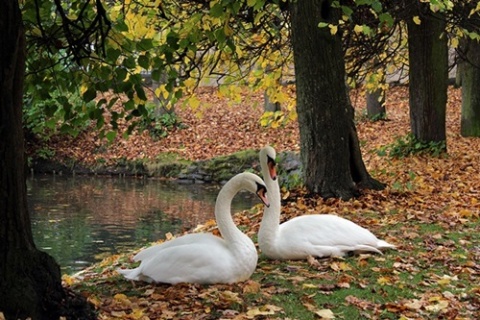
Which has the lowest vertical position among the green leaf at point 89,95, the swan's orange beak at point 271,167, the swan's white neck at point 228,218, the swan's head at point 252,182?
the swan's white neck at point 228,218

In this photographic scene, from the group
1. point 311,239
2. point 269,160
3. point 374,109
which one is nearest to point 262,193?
point 311,239

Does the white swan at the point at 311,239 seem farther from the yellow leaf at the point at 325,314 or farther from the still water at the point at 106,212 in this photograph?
the still water at the point at 106,212

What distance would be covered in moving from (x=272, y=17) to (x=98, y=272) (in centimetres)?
644

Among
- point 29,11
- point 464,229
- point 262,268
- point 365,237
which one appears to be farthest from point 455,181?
point 29,11

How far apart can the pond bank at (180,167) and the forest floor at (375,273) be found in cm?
673

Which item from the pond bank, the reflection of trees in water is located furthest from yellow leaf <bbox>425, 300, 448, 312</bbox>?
the pond bank

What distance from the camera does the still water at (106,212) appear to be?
13.4 metres

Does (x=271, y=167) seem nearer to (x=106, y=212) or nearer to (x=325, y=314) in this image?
(x=325, y=314)

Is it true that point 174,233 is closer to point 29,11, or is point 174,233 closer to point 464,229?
point 464,229

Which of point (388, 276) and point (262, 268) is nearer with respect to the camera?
point (388, 276)

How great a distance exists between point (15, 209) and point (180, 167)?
19.4 metres

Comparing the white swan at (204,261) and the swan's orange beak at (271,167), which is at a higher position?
the swan's orange beak at (271,167)

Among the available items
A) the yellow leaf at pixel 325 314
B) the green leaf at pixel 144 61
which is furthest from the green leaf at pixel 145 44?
the yellow leaf at pixel 325 314

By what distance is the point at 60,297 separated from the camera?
520cm
